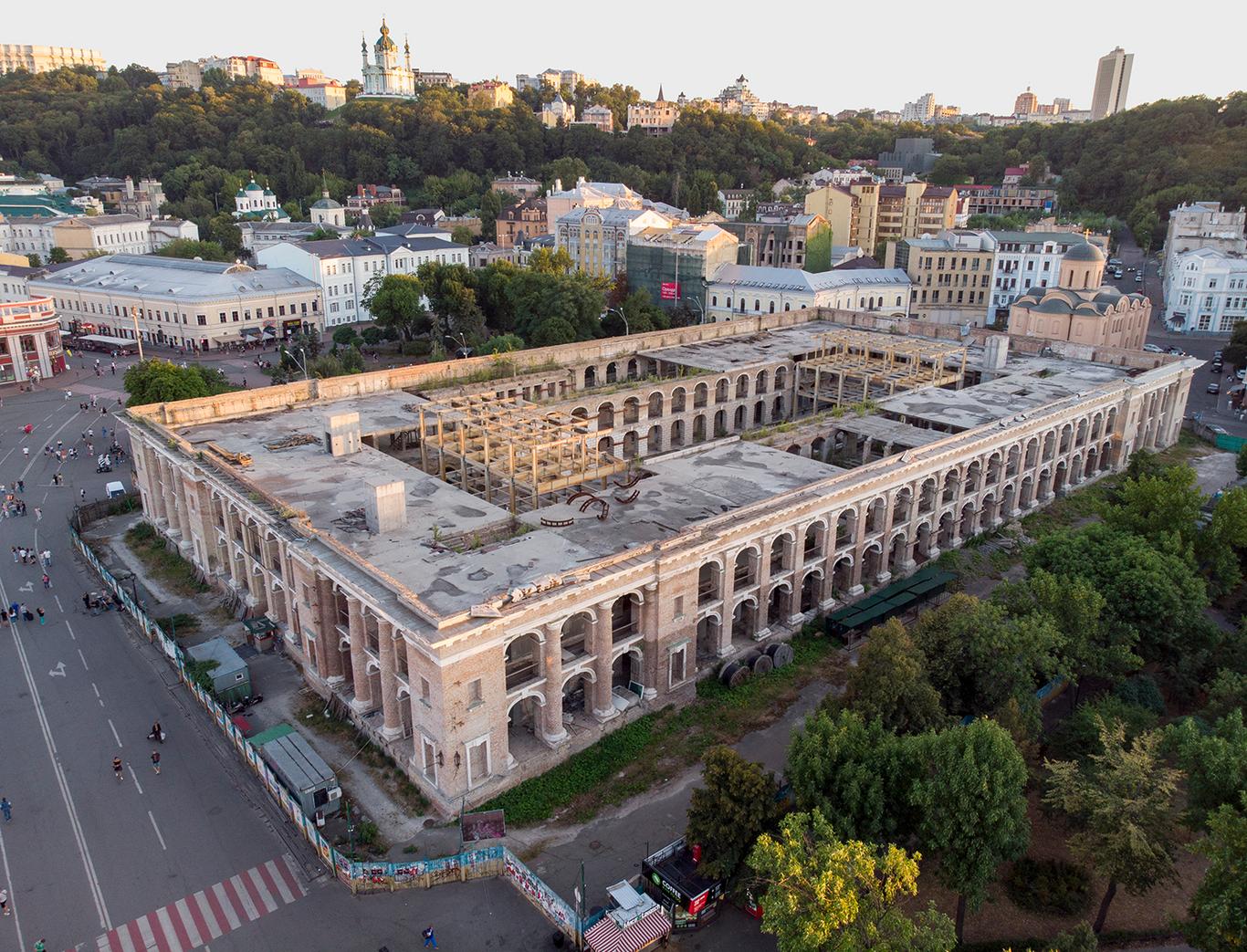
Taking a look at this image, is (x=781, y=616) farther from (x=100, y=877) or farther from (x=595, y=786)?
(x=100, y=877)

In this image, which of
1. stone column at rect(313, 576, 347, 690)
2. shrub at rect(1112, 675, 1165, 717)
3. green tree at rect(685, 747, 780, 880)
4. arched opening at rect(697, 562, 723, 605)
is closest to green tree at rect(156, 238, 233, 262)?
stone column at rect(313, 576, 347, 690)

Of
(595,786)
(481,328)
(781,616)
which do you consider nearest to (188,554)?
(595,786)

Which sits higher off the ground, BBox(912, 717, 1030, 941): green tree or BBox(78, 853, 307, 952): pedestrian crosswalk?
BBox(912, 717, 1030, 941): green tree

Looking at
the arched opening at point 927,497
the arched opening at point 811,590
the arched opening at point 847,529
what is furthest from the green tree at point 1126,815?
the arched opening at point 927,497

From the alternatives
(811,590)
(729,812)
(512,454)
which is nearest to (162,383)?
(512,454)

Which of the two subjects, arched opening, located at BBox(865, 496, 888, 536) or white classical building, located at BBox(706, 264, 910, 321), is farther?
white classical building, located at BBox(706, 264, 910, 321)

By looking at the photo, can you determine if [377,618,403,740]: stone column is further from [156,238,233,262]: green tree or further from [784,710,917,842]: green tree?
[156,238,233,262]: green tree

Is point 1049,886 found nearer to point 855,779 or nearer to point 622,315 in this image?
point 855,779

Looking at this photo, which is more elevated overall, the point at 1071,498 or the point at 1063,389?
the point at 1063,389
